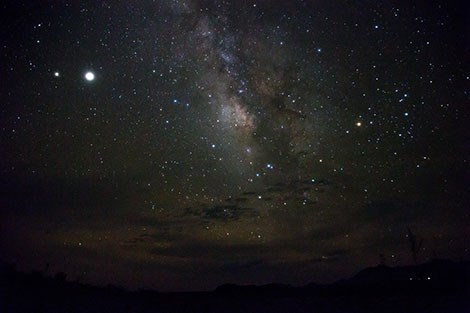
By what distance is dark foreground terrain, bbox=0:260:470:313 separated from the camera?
37.7 meters

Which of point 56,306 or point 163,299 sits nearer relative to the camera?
point 56,306

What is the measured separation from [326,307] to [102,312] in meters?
23.1

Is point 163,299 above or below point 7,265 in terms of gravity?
below

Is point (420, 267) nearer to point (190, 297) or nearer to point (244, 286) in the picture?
point (244, 286)

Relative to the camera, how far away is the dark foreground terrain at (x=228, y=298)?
37.7 m

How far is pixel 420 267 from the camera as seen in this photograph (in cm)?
7719

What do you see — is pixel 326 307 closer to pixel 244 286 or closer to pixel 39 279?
pixel 244 286

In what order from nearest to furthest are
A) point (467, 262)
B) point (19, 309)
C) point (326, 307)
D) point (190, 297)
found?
Answer: 1. point (19, 309)
2. point (326, 307)
3. point (190, 297)
4. point (467, 262)

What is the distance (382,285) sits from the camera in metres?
50.1

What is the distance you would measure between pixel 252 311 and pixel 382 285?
815 inches

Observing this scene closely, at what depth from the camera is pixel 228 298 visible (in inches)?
1734

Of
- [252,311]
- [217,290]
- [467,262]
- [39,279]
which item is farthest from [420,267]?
[39,279]

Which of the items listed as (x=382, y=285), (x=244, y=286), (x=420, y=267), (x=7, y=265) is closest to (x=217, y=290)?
(x=244, y=286)

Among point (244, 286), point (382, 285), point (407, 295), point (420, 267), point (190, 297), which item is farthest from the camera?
point (420, 267)
